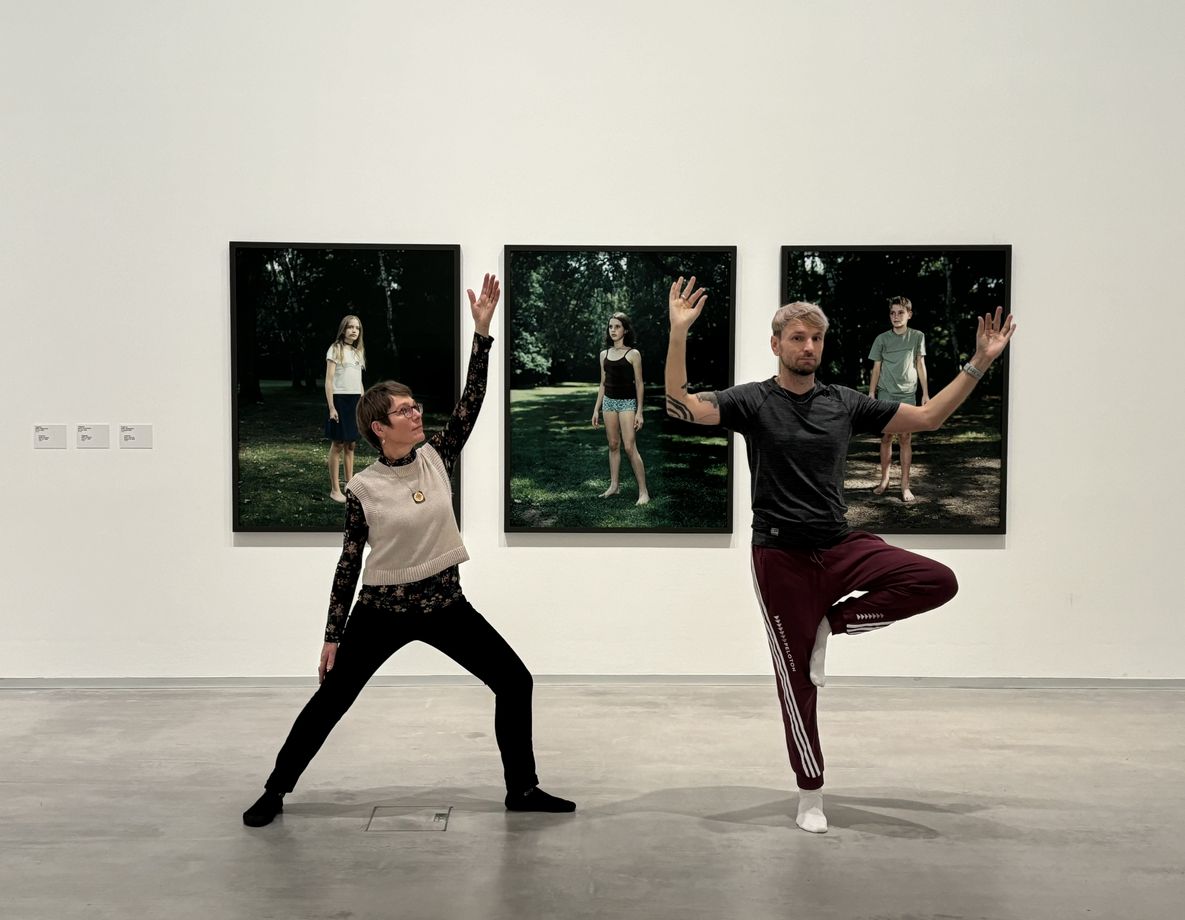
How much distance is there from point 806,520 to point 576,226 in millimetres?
2651

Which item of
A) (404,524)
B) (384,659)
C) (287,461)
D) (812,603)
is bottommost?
(384,659)

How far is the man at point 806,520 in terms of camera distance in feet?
12.0

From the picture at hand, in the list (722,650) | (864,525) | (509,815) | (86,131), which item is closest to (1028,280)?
(864,525)

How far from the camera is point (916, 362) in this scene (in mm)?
5828

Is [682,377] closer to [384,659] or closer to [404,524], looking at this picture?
[404,524]

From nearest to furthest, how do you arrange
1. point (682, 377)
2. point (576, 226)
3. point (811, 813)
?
1. point (682, 377)
2. point (811, 813)
3. point (576, 226)

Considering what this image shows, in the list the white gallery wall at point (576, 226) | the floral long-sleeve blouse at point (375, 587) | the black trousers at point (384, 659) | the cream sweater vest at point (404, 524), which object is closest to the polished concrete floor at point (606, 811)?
the black trousers at point (384, 659)

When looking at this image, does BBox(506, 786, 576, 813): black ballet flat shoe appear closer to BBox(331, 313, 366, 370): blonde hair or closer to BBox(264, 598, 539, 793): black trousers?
BBox(264, 598, 539, 793): black trousers

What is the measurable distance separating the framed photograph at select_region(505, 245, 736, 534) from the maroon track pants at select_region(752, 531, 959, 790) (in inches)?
82.7

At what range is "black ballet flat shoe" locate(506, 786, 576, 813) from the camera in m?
3.91

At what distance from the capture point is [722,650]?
5.92m

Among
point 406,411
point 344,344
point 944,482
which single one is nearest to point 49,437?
point 344,344

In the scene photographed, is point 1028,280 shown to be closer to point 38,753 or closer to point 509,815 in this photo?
point 509,815

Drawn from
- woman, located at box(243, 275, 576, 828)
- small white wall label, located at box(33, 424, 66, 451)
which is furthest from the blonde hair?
woman, located at box(243, 275, 576, 828)
